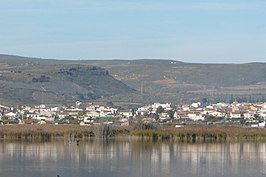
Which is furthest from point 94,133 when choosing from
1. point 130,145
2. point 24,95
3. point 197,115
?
point 24,95

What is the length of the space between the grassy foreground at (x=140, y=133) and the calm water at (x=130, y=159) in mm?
3936

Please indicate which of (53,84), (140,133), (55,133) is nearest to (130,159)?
(140,133)

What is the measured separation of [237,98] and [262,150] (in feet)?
366

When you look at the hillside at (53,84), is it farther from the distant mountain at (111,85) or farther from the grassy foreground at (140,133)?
the grassy foreground at (140,133)

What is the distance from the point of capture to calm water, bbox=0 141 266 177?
3475 centimetres

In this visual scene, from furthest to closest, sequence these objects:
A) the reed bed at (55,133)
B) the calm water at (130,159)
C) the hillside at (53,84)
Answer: the hillside at (53,84)
the reed bed at (55,133)
the calm water at (130,159)

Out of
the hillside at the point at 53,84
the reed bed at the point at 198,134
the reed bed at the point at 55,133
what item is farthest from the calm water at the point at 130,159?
the hillside at the point at 53,84

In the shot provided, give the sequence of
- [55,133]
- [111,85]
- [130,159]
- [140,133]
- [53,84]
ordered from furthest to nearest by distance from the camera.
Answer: [111,85] → [53,84] → [55,133] → [140,133] → [130,159]

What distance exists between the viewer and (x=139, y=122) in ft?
196

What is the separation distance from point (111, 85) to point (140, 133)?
114 m

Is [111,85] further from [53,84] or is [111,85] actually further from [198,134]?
[198,134]

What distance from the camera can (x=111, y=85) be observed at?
17162 centimetres


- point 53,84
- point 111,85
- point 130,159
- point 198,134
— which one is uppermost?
point 111,85

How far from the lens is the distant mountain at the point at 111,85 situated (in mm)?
136500
